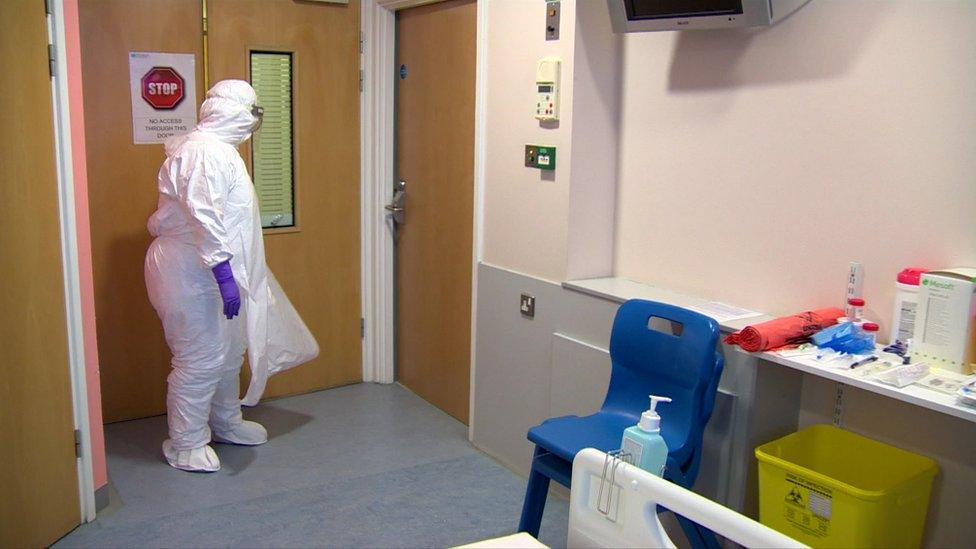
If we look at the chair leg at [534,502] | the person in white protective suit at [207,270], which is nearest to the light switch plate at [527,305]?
the chair leg at [534,502]

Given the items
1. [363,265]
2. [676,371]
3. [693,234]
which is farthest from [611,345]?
[363,265]

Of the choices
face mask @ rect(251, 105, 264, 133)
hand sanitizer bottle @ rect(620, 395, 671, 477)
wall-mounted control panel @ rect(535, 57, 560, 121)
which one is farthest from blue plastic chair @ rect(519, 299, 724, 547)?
face mask @ rect(251, 105, 264, 133)

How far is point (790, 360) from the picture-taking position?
2.26 metres

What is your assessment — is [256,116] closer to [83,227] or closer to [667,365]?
[83,227]

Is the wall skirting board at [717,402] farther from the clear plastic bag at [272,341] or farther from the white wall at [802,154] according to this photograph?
the clear plastic bag at [272,341]

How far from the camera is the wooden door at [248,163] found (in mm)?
3684

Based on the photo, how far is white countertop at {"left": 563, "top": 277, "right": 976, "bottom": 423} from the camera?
1963 mm

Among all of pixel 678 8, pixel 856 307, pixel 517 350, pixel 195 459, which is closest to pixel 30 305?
pixel 195 459

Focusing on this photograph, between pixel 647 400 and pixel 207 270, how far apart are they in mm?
1749

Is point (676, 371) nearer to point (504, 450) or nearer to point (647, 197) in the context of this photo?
point (647, 197)

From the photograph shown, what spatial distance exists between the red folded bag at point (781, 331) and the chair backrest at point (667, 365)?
0.11 meters

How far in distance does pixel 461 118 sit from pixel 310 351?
1.21 metres

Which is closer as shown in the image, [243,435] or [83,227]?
[83,227]

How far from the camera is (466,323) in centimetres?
397
